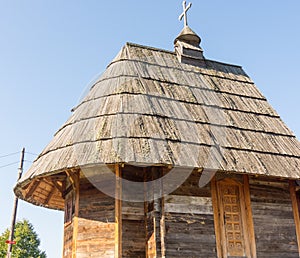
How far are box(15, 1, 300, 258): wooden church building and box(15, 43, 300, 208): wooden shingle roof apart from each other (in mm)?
24

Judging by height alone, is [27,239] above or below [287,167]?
above

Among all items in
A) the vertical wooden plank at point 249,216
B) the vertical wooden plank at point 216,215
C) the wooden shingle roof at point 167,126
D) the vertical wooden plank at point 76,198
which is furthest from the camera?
the vertical wooden plank at point 249,216

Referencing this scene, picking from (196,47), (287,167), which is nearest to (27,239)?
(196,47)

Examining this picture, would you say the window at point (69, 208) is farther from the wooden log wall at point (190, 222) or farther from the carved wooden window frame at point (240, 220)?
the carved wooden window frame at point (240, 220)

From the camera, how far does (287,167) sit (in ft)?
23.0

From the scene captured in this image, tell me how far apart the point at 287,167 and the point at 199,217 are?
6.50 ft

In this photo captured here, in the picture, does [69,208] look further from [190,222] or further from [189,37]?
[189,37]

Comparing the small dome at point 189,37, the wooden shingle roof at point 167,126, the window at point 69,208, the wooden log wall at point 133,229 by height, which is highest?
the small dome at point 189,37

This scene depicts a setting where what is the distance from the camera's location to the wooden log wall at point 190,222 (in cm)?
599

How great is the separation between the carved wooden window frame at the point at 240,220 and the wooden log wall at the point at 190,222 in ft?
0.43

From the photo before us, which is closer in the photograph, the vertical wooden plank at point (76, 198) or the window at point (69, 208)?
the vertical wooden plank at point (76, 198)

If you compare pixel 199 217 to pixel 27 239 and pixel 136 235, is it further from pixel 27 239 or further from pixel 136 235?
pixel 27 239

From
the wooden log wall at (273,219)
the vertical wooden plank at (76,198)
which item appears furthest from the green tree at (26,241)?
the wooden log wall at (273,219)

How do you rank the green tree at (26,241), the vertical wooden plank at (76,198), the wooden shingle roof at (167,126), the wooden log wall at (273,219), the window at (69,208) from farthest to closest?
the green tree at (26,241)
the window at (69,208)
the wooden log wall at (273,219)
the vertical wooden plank at (76,198)
the wooden shingle roof at (167,126)
